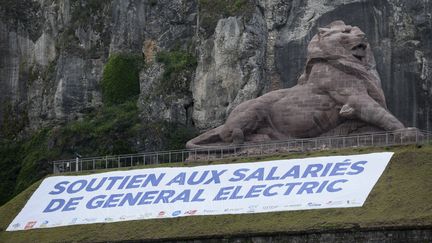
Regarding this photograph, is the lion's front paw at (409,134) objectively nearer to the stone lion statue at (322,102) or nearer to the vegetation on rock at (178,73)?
the stone lion statue at (322,102)

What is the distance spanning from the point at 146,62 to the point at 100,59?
125 inches

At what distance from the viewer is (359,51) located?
269ft

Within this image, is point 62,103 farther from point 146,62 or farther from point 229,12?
point 229,12

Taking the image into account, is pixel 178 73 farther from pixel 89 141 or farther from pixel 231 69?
pixel 89 141

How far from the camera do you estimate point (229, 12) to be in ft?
317

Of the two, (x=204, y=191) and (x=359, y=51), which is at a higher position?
(x=359, y=51)

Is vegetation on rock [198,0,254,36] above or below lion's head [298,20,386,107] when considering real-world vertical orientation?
above

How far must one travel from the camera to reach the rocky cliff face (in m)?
94.1

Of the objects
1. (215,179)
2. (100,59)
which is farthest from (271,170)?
(100,59)

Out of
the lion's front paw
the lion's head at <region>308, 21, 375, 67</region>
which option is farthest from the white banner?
the lion's head at <region>308, 21, 375, 67</region>

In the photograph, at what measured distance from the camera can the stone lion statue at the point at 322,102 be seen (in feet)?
264

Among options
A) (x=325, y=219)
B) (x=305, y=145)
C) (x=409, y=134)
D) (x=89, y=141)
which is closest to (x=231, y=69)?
(x=89, y=141)

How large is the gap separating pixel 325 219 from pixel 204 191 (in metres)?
7.32

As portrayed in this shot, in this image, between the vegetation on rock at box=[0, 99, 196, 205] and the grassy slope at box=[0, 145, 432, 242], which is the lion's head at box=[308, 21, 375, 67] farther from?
the vegetation on rock at box=[0, 99, 196, 205]
